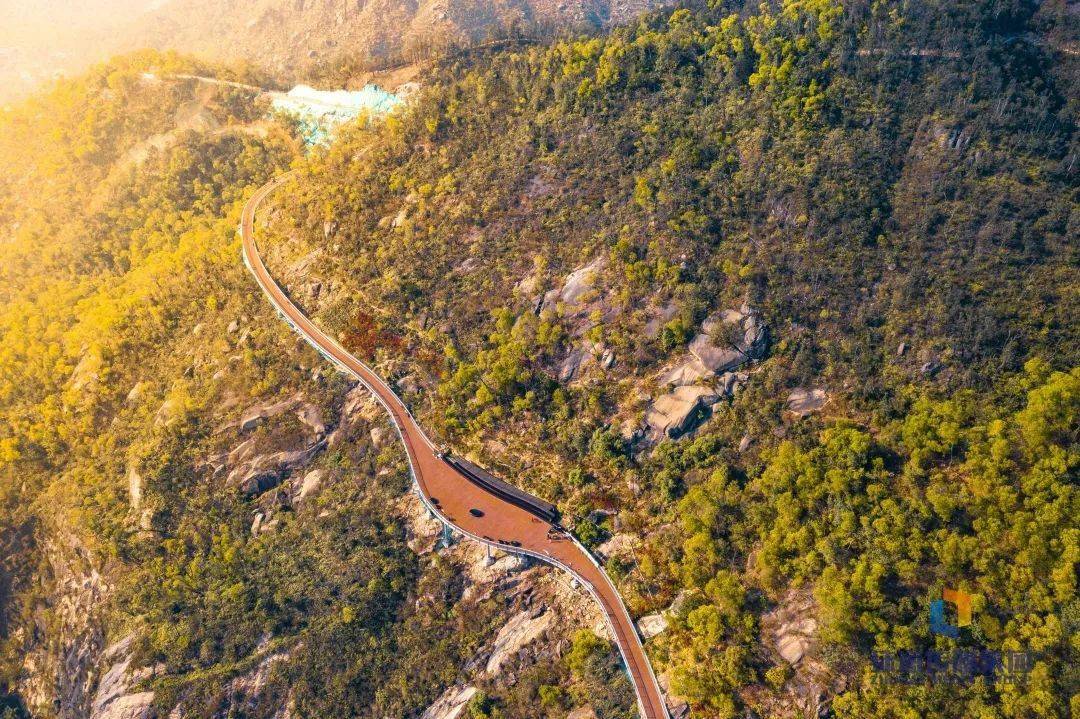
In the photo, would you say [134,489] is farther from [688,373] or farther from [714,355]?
[714,355]

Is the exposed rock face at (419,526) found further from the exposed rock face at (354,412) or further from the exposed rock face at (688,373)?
the exposed rock face at (688,373)

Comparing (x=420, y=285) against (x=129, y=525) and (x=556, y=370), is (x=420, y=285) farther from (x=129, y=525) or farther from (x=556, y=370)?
(x=129, y=525)

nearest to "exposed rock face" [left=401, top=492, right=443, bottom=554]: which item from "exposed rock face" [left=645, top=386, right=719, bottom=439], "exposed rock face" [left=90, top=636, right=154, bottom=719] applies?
"exposed rock face" [left=645, top=386, right=719, bottom=439]

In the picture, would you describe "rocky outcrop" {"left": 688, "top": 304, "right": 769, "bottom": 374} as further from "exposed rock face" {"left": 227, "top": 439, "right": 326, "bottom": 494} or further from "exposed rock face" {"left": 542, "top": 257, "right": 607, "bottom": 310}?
"exposed rock face" {"left": 227, "top": 439, "right": 326, "bottom": 494}

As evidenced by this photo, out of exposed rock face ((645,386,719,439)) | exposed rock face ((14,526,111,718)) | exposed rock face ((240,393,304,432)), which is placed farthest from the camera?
exposed rock face ((240,393,304,432))

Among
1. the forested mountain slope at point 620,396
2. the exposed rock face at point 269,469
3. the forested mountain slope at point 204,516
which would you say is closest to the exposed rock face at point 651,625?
the forested mountain slope at point 620,396

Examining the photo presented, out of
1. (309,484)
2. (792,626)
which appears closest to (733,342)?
(792,626)
